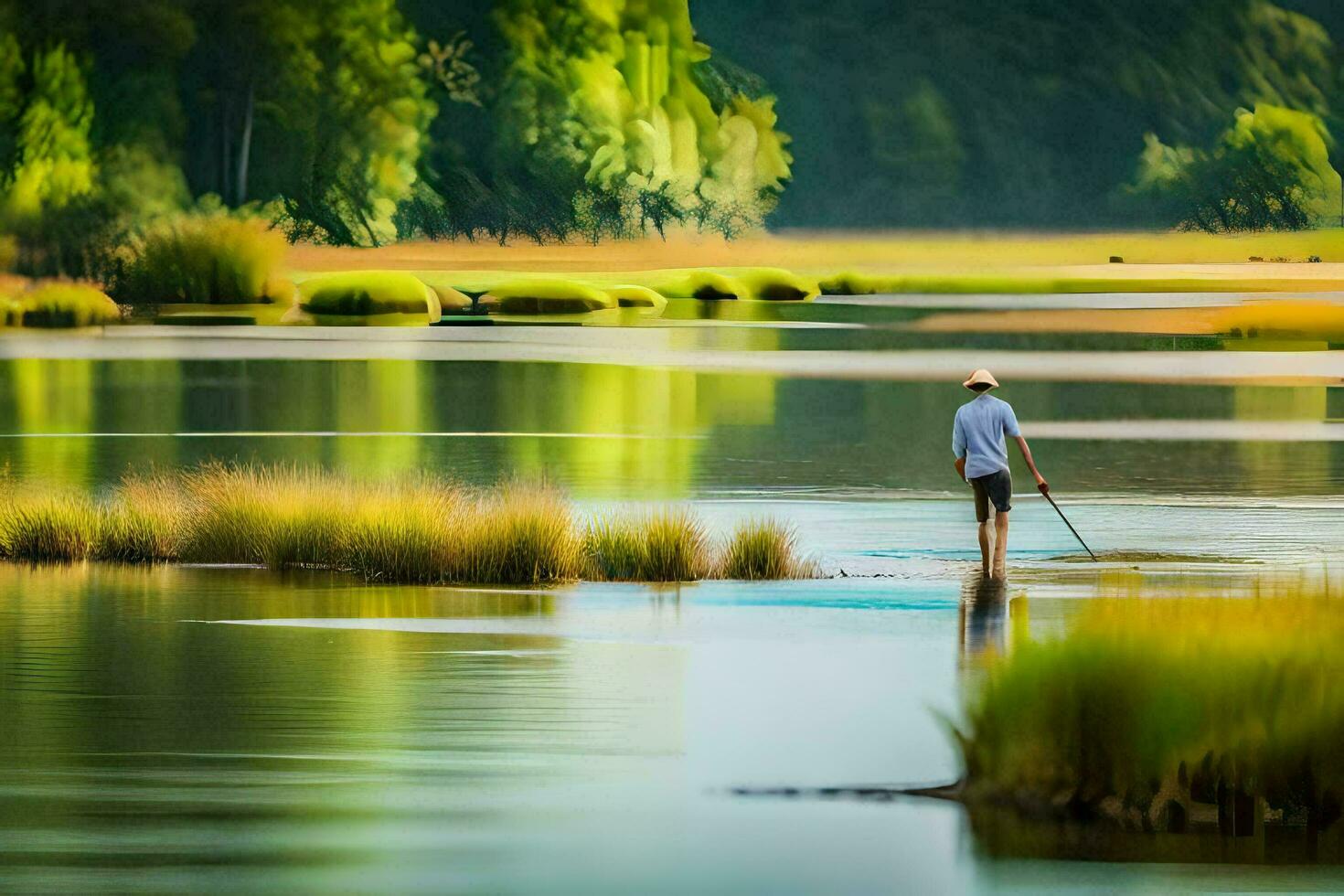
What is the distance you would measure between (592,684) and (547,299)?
10859 cm

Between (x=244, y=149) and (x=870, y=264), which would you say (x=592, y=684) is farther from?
(x=870, y=264)

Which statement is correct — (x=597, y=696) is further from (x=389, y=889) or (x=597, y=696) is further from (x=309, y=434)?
(x=309, y=434)

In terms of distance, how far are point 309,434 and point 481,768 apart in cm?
2775

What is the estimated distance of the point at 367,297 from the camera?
108000mm

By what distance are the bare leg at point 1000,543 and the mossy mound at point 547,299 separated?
100 metres

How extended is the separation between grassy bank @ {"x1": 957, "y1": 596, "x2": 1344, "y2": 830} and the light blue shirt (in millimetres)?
7061

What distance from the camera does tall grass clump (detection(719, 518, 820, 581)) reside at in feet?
65.7

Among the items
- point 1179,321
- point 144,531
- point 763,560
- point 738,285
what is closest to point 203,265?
point 1179,321

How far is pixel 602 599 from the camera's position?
1867 cm

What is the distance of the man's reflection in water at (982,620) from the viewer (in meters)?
15.7

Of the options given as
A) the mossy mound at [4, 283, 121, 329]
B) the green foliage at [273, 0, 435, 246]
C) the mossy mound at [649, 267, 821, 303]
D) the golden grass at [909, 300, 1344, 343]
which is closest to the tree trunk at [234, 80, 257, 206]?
the green foliage at [273, 0, 435, 246]

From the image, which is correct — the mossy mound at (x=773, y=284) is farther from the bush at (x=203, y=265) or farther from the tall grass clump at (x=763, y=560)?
the tall grass clump at (x=763, y=560)

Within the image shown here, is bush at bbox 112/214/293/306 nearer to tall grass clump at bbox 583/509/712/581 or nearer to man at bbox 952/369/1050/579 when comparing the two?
tall grass clump at bbox 583/509/712/581

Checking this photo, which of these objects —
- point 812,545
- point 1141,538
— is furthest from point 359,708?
point 1141,538
